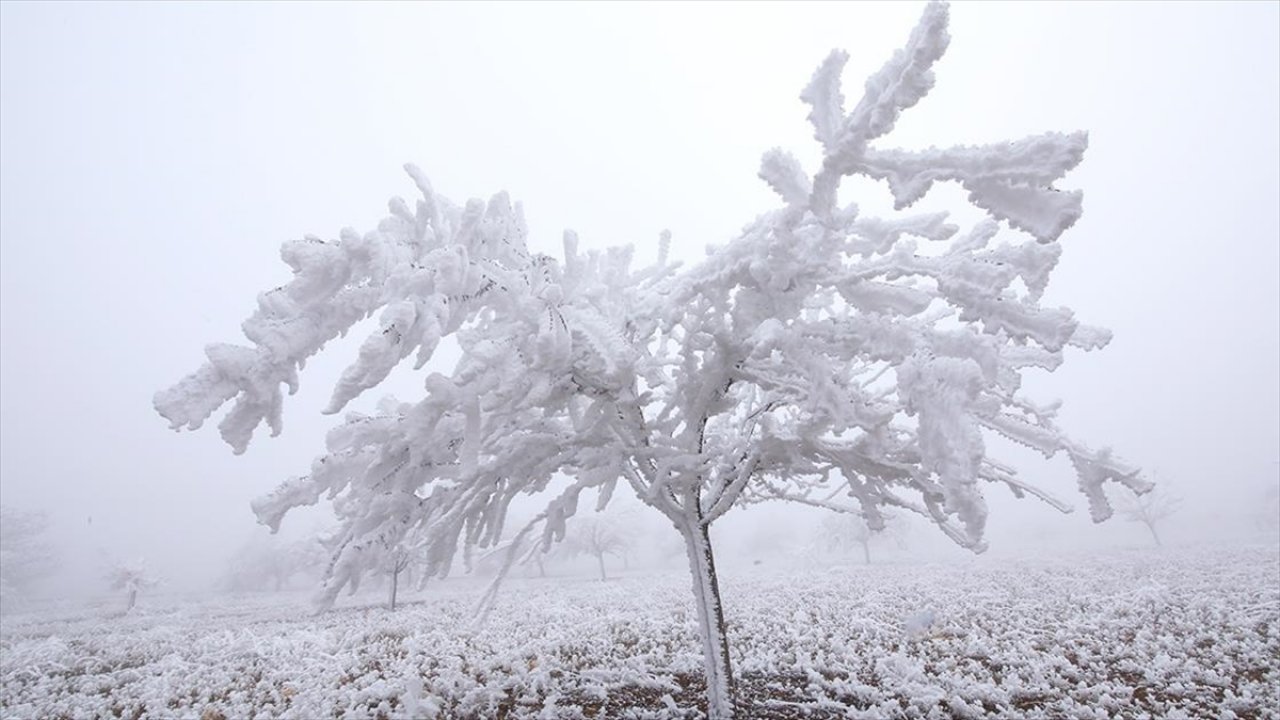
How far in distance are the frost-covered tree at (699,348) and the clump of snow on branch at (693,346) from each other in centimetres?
2

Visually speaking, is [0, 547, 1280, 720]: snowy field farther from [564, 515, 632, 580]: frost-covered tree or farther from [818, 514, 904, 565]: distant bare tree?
[564, 515, 632, 580]: frost-covered tree

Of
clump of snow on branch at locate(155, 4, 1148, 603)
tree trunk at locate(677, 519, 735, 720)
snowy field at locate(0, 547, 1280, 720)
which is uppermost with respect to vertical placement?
clump of snow on branch at locate(155, 4, 1148, 603)

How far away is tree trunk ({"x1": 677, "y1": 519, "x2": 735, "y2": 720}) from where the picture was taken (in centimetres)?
562

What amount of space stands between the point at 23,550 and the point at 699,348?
7568 cm

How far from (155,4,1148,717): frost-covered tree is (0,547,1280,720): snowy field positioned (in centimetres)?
228

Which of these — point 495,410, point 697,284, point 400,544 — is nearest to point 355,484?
point 400,544

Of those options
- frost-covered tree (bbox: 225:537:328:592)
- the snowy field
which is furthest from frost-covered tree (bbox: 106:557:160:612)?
the snowy field

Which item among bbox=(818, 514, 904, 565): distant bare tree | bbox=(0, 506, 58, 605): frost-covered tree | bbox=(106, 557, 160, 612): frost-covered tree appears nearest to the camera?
bbox=(106, 557, 160, 612): frost-covered tree

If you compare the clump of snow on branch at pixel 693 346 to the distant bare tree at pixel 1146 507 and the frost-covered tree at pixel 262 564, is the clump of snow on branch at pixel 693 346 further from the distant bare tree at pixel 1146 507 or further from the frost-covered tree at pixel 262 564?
the frost-covered tree at pixel 262 564

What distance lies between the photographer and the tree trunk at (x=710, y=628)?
5617mm

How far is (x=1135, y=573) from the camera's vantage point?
67.6 feet

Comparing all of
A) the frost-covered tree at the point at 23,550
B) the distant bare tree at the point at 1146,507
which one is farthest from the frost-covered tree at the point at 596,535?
the frost-covered tree at the point at 23,550

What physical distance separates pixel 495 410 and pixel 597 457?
1369mm

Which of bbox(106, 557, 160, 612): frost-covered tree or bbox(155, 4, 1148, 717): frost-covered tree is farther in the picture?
bbox(106, 557, 160, 612): frost-covered tree
